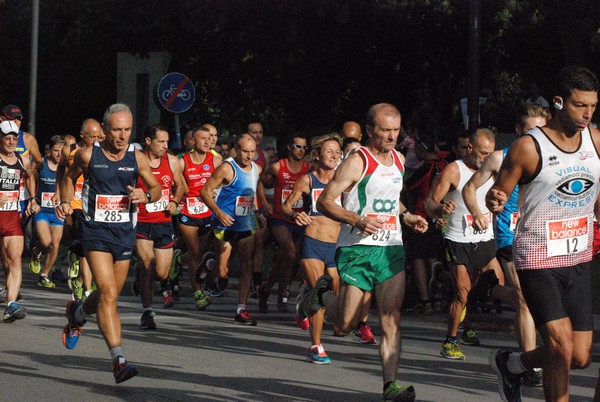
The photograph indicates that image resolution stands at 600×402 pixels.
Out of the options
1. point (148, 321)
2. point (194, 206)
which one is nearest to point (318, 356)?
point (148, 321)

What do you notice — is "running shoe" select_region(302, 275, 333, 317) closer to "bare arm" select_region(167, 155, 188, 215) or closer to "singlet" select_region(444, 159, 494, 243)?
"singlet" select_region(444, 159, 494, 243)

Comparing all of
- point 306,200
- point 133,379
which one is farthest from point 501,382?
point 306,200

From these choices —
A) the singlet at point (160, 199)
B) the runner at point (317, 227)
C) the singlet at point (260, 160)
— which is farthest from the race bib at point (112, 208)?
the singlet at point (260, 160)

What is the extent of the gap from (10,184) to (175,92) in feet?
23.8

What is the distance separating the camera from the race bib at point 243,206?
13430 mm

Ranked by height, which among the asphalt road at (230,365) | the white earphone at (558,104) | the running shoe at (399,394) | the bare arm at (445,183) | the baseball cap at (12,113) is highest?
the baseball cap at (12,113)

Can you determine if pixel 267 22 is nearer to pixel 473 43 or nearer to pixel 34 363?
pixel 473 43

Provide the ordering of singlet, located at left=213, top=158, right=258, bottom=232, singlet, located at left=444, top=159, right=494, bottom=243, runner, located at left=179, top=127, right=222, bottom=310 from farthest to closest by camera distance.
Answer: runner, located at left=179, top=127, right=222, bottom=310 → singlet, located at left=213, top=158, right=258, bottom=232 → singlet, located at left=444, top=159, right=494, bottom=243

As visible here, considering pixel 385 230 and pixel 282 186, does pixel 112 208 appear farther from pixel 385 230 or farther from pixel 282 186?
pixel 282 186

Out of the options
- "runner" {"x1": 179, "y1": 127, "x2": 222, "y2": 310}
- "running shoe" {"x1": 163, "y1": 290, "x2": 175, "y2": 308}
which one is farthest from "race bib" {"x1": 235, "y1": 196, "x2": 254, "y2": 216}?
"running shoe" {"x1": 163, "y1": 290, "x2": 175, "y2": 308}

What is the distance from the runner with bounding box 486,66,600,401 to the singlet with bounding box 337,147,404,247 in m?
1.60

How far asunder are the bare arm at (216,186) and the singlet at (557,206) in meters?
6.57

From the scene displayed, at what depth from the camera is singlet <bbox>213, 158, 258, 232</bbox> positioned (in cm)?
1336

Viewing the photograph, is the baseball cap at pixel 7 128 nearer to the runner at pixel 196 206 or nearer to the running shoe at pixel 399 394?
the runner at pixel 196 206
